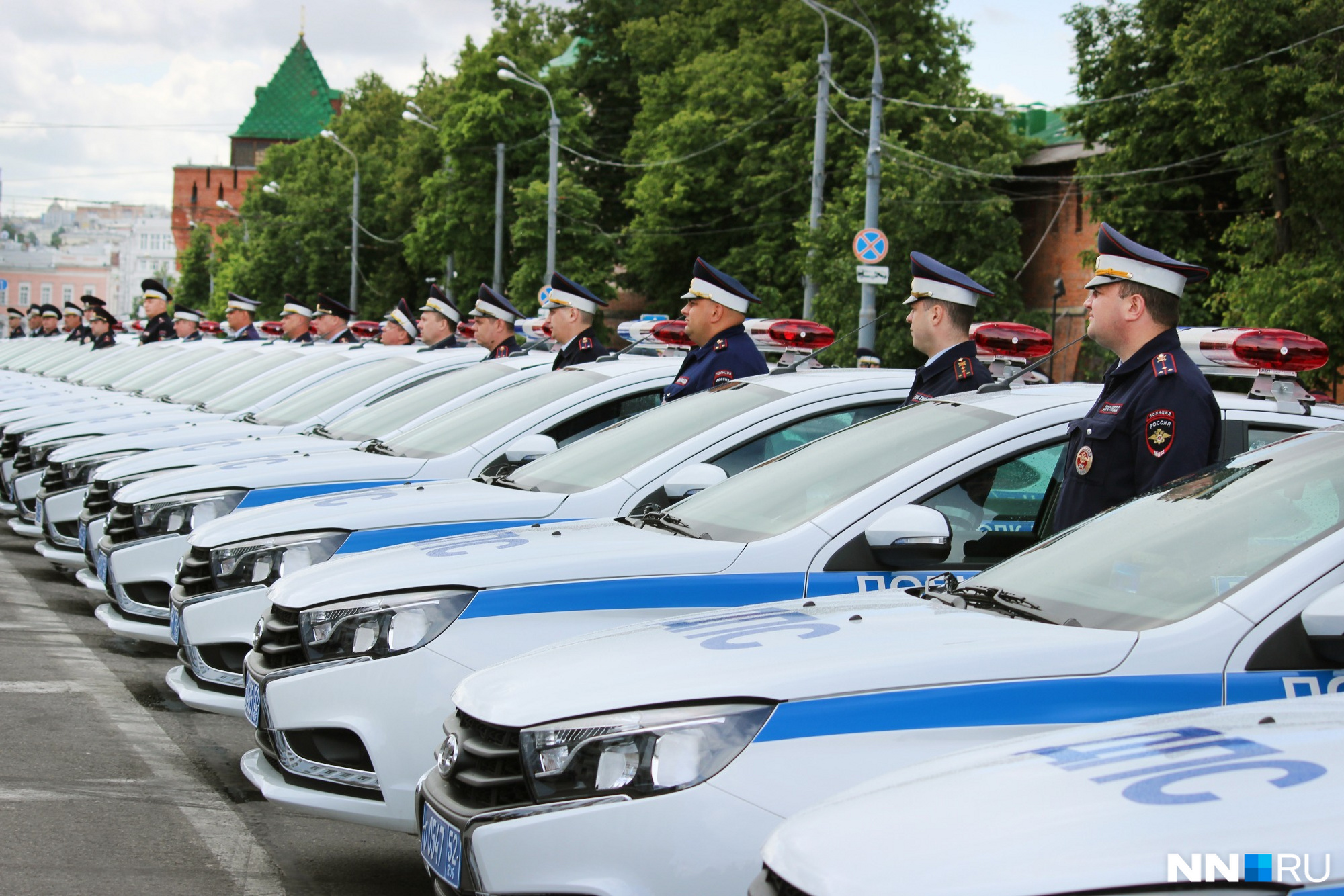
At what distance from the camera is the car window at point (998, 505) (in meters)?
4.73

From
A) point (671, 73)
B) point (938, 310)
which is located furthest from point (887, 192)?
point (938, 310)

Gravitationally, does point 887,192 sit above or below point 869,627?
above

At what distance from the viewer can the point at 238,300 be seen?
19.9 m

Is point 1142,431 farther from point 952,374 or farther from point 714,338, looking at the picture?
point 714,338

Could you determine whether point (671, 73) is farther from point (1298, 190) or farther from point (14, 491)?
point (14, 491)

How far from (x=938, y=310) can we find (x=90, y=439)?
657 cm

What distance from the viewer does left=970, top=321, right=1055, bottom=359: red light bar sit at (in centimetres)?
713

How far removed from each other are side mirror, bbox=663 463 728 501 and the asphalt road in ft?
4.86

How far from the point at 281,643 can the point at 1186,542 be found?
2.69 metres

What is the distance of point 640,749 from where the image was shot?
309 cm

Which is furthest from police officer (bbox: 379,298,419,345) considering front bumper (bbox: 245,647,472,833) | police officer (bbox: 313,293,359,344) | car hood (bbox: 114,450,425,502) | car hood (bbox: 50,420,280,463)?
front bumper (bbox: 245,647,472,833)

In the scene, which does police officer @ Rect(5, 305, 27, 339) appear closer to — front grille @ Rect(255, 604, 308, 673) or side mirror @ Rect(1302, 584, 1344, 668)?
front grille @ Rect(255, 604, 308, 673)

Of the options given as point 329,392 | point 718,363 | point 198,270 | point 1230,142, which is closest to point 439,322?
point 329,392

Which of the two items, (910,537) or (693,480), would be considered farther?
(693,480)
